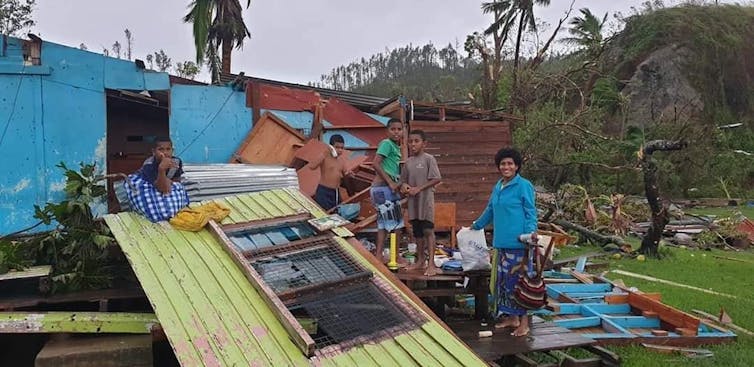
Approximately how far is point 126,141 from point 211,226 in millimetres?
7049

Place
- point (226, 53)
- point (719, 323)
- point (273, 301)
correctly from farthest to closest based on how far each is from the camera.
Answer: point (226, 53)
point (719, 323)
point (273, 301)

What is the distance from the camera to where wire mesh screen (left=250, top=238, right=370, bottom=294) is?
13.0ft

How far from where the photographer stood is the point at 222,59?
18.5 m

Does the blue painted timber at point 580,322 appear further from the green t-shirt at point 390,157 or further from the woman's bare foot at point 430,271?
the green t-shirt at point 390,157

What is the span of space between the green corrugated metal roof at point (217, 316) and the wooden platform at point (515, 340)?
754 millimetres

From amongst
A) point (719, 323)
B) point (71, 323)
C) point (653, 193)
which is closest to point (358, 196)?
point (71, 323)

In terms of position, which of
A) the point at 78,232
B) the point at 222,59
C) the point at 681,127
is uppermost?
the point at 222,59

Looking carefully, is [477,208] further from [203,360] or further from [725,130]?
[725,130]

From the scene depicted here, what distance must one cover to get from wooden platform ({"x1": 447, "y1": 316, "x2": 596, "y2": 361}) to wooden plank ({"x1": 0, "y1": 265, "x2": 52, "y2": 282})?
342 centimetres

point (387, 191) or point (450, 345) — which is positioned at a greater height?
point (387, 191)

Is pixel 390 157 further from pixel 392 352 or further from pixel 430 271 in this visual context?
pixel 392 352

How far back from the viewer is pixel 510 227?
4.58 meters

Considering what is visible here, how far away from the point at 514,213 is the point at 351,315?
5.62ft

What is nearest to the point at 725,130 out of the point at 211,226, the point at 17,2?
the point at 211,226
